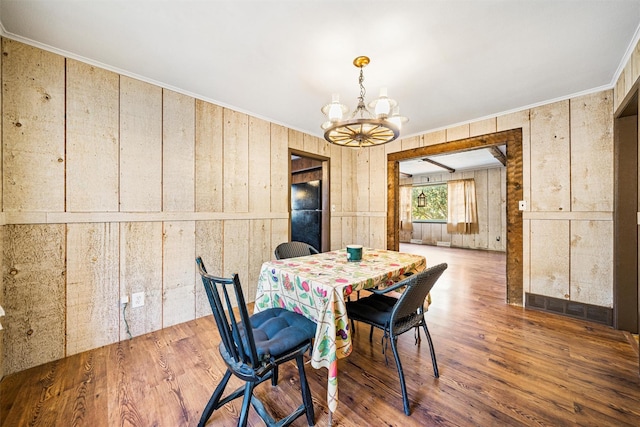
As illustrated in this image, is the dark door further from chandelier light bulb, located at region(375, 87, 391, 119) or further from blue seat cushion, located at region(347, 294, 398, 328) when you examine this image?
chandelier light bulb, located at region(375, 87, 391, 119)

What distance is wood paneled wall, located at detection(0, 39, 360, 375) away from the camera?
1.79 metres

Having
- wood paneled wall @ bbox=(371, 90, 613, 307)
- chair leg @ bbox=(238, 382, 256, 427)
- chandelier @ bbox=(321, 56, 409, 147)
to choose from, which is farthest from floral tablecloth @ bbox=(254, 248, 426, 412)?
wood paneled wall @ bbox=(371, 90, 613, 307)

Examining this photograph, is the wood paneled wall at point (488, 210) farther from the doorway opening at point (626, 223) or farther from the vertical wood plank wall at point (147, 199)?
the doorway opening at point (626, 223)

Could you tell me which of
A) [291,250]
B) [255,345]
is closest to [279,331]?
[255,345]

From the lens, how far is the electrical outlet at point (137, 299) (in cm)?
225

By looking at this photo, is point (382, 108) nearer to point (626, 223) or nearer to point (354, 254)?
point (354, 254)

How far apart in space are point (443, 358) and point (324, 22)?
2.57m

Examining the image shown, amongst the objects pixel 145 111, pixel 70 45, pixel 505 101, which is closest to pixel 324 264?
pixel 145 111

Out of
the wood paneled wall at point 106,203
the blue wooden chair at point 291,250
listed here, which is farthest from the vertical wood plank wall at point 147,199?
the blue wooden chair at point 291,250

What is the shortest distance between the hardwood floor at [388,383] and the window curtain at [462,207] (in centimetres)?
528

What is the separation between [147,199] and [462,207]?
782cm

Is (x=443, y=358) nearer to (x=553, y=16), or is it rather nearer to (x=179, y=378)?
(x=179, y=378)

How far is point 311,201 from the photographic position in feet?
14.7

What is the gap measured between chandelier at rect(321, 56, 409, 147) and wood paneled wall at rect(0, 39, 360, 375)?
4.95 ft
